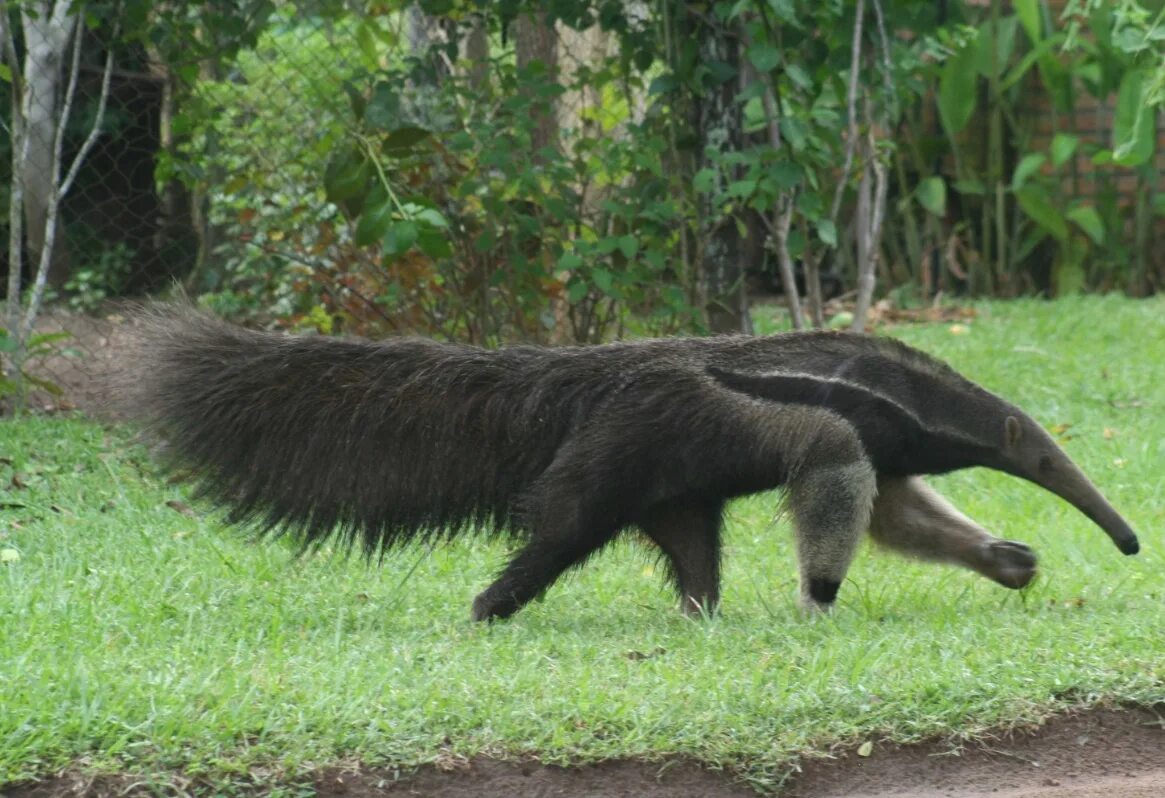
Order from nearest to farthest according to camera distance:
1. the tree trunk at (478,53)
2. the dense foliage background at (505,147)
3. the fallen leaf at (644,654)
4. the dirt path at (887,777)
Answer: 1. the dirt path at (887,777)
2. the fallen leaf at (644,654)
3. the dense foliage background at (505,147)
4. the tree trunk at (478,53)

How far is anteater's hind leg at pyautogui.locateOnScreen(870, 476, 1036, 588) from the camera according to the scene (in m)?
5.33

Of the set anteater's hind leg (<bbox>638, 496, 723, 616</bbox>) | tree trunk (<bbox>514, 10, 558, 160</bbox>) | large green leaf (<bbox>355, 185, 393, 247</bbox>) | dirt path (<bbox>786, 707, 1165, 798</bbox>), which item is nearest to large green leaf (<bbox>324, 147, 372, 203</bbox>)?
large green leaf (<bbox>355, 185, 393, 247</bbox>)

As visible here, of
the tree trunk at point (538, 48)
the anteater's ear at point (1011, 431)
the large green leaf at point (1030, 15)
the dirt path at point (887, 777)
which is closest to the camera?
the dirt path at point (887, 777)

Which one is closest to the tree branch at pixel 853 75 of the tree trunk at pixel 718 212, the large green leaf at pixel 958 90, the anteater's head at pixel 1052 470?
the tree trunk at pixel 718 212

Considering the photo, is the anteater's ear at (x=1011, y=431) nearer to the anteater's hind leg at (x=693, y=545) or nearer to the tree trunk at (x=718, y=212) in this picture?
the anteater's hind leg at (x=693, y=545)

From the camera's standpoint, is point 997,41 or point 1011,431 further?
point 997,41

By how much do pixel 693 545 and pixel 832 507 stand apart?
50cm

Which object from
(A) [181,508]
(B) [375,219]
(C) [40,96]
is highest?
(C) [40,96]

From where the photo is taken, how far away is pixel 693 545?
16.9 feet

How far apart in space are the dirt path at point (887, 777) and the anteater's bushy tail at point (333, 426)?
52.0 inches

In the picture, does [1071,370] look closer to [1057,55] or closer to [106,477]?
[1057,55]

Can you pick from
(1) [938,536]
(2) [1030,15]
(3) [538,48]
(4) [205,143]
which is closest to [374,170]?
(4) [205,143]

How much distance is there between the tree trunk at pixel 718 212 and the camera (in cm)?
798

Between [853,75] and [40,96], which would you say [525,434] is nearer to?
[853,75]
